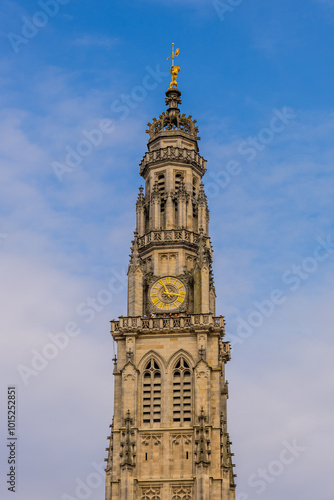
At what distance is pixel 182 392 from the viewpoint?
7925 centimetres

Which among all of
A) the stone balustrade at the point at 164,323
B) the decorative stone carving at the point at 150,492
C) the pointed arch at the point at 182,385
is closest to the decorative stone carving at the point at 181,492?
the decorative stone carving at the point at 150,492

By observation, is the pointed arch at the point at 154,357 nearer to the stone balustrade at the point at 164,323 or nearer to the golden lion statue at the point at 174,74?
the stone balustrade at the point at 164,323

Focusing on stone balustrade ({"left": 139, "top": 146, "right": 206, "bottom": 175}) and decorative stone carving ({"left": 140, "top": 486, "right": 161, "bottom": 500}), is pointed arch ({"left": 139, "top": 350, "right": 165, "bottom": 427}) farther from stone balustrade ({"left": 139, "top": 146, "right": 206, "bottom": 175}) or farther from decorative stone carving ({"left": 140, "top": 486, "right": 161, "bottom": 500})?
stone balustrade ({"left": 139, "top": 146, "right": 206, "bottom": 175})

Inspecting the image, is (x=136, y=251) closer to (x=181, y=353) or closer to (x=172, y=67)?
(x=181, y=353)

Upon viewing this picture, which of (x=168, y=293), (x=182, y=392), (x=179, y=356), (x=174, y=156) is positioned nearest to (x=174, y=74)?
(x=174, y=156)

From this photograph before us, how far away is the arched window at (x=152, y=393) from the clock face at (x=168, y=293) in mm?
5801

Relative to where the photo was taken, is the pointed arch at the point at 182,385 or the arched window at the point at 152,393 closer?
the pointed arch at the point at 182,385

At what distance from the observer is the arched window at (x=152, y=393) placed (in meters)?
78.5

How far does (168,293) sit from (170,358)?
671 cm

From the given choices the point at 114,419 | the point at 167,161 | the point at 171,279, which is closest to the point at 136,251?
the point at 171,279

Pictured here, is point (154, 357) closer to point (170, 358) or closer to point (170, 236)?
point (170, 358)

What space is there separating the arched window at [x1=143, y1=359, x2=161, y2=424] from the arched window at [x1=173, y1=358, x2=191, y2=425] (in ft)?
4.21

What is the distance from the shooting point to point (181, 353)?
264ft

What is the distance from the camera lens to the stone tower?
250 feet
